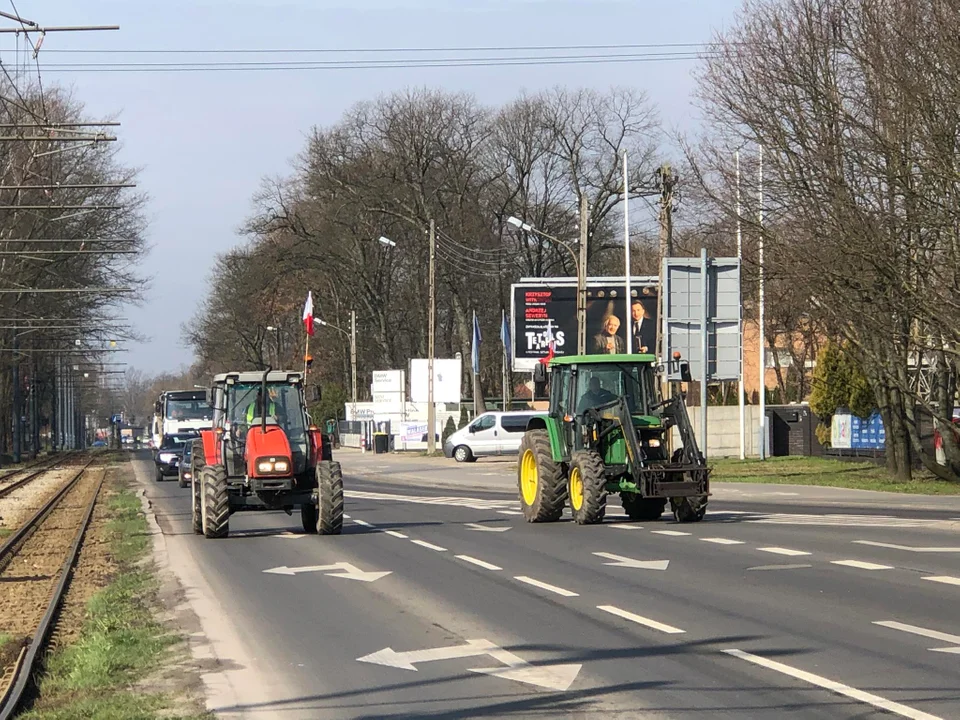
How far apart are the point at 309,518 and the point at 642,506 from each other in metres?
5.02

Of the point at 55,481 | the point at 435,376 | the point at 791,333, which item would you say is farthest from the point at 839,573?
the point at 791,333

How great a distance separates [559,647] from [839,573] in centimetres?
498

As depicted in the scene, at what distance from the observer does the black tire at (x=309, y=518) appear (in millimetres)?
20828

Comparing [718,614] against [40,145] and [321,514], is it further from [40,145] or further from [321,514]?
[40,145]

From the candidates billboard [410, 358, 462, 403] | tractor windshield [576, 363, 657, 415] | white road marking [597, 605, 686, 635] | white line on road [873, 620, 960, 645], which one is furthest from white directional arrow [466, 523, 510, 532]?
billboard [410, 358, 462, 403]

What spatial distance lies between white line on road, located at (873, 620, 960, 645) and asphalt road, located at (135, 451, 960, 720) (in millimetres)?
34

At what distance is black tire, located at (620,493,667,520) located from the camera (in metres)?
21.8

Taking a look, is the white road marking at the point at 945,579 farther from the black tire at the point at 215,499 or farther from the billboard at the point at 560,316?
the billboard at the point at 560,316

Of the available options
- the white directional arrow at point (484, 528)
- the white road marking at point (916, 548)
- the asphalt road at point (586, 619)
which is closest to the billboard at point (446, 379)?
the white directional arrow at point (484, 528)

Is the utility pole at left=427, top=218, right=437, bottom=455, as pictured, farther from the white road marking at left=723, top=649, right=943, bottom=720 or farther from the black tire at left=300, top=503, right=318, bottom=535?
the white road marking at left=723, top=649, right=943, bottom=720

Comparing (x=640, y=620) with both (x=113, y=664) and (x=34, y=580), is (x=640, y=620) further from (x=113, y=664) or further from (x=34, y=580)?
(x=34, y=580)

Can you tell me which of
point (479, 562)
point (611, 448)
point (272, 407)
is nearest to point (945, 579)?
point (479, 562)

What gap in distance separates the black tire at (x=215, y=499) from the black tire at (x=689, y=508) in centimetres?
651

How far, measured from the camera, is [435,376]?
56.9m
